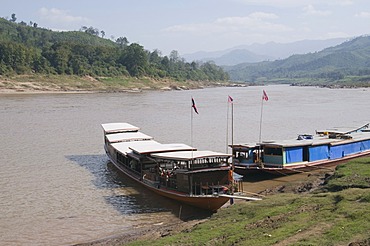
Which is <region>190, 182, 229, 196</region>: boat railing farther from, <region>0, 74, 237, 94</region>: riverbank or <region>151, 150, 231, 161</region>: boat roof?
<region>0, 74, 237, 94</region>: riverbank

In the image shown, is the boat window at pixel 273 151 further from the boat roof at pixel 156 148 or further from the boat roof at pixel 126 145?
the boat roof at pixel 126 145

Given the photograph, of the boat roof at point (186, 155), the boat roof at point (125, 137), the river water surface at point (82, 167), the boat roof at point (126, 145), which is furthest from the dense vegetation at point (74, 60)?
the boat roof at point (186, 155)

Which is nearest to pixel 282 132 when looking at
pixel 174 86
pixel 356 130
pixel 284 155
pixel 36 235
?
pixel 356 130

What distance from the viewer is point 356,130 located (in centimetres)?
3322

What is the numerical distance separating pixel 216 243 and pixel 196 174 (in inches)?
271

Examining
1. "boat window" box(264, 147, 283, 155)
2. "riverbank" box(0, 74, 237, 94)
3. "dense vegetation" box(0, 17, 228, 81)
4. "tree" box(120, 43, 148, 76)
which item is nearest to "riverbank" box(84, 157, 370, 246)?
"boat window" box(264, 147, 283, 155)

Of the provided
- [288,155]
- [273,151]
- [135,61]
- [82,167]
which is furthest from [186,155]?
[135,61]

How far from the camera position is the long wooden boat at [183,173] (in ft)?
60.0

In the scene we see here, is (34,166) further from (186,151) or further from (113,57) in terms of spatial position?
(113,57)

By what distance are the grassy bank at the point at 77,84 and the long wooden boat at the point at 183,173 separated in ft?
237

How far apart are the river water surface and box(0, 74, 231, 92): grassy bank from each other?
116ft

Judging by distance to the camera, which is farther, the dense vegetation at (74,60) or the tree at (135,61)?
the tree at (135,61)

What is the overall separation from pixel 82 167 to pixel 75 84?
79.7 m

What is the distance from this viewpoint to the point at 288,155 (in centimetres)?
2430
